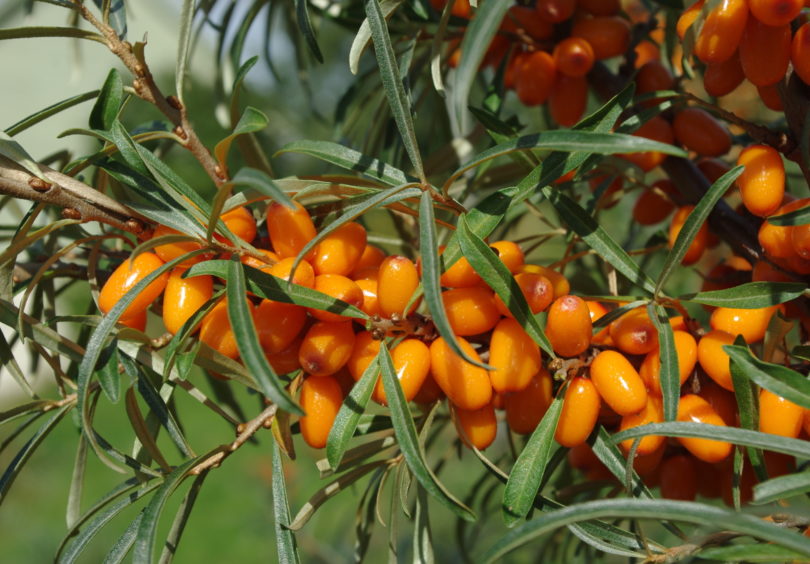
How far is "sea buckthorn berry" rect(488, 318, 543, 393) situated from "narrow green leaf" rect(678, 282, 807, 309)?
0.15 m

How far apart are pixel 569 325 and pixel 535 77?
37cm

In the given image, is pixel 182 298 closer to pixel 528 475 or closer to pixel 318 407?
pixel 318 407

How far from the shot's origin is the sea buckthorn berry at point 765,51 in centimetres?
53

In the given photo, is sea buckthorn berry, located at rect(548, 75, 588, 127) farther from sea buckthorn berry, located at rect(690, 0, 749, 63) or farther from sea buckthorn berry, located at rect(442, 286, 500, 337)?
sea buckthorn berry, located at rect(442, 286, 500, 337)

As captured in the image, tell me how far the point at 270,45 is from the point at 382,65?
0.53 meters

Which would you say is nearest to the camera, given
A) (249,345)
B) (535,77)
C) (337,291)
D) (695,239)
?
(249,345)

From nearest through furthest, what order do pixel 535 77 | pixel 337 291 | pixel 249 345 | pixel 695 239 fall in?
pixel 249 345
pixel 337 291
pixel 695 239
pixel 535 77

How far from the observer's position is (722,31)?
0.54 metres

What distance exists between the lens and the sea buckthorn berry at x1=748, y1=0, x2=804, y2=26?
490mm

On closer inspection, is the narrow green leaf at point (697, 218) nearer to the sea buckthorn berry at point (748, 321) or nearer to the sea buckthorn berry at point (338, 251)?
the sea buckthorn berry at point (748, 321)

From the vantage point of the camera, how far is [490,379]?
0.50m

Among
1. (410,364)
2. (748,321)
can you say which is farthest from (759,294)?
(410,364)

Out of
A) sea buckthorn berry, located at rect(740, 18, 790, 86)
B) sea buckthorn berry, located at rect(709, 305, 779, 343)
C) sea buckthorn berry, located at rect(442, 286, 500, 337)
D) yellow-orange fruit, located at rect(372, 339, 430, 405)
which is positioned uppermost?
sea buckthorn berry, located at rect(740, 18, 790, 86)

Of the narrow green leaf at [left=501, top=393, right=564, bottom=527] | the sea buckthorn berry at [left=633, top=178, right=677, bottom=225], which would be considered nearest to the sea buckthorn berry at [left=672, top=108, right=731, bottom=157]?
the sea buckthorn berry at [left=633, top=178, right=677, bottom=225]
